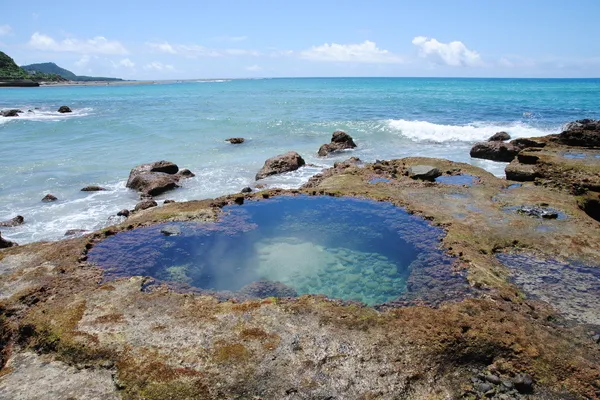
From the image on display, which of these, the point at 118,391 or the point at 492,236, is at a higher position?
the point at 492,236

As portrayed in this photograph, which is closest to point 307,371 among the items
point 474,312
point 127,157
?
point 474,312

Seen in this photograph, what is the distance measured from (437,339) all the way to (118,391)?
645cm

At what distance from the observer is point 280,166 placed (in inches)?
989

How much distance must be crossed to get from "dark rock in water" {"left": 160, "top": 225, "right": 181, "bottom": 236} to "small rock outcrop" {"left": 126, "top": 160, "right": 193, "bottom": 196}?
8057 mm

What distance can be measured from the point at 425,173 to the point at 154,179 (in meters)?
15.1

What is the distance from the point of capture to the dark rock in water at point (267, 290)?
10.4 metres

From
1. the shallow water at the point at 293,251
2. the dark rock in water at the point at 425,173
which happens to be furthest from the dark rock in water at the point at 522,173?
the shallow water at the point at 293,251

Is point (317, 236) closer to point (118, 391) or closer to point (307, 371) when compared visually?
point (307, 371)

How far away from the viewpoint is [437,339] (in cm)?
831

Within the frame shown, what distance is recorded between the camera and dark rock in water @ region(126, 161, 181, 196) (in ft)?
71.8

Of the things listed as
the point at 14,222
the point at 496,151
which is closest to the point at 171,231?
the point at 14,222

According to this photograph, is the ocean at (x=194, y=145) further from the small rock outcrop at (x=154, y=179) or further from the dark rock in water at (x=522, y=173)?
the dark rock in water at (x=522, y=173)

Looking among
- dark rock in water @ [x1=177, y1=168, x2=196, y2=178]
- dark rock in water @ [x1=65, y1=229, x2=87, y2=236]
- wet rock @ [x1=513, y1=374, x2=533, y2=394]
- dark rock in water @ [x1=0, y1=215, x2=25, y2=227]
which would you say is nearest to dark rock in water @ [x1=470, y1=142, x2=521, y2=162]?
dark rock in water @ [x1=177, y1=168, x2=196, y2=178]

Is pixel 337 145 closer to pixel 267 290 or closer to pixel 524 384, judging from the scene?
pixel 267 290
